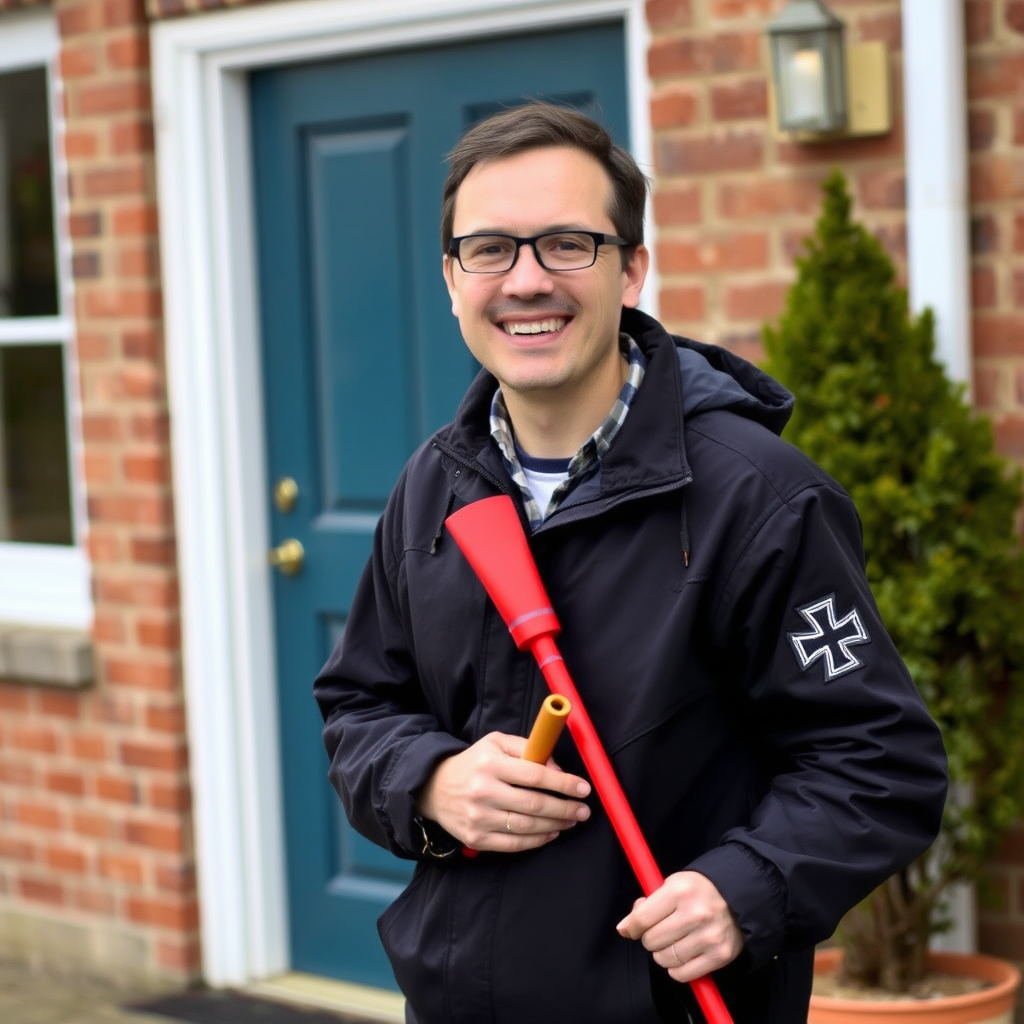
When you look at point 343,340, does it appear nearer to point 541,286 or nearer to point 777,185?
point 777,185

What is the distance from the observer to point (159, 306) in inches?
185

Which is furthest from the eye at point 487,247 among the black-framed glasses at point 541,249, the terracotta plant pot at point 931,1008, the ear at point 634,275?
the terracotta plant pot at point 931,1008

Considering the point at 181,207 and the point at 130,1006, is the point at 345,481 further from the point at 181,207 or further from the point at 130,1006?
the point at 130,1006

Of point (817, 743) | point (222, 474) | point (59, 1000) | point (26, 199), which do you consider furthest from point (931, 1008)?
point (26, 199)

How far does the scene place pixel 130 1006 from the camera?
4.80 metres

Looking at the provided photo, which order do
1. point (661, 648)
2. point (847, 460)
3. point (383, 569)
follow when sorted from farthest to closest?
point (847, 460) → point (383, 569) → point (661, 648)

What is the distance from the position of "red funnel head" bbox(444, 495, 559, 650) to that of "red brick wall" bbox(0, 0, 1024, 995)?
1.67 meters

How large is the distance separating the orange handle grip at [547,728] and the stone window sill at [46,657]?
10.4 ft

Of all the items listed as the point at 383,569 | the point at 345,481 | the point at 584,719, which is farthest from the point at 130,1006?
the point at 584,719

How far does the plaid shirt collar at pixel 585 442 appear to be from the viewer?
2.14 metres

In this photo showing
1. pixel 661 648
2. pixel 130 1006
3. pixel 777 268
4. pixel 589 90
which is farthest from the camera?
pixel 130 1006

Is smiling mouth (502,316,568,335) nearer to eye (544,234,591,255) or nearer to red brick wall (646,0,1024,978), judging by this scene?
eye (544,234,591,255)

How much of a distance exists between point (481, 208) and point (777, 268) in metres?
1.67

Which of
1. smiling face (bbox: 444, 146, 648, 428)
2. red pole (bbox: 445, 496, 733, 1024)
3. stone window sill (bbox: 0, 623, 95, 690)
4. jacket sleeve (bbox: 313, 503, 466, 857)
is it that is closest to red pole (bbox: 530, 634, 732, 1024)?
red pole (bbox: 445, 496, 733, 1024)
